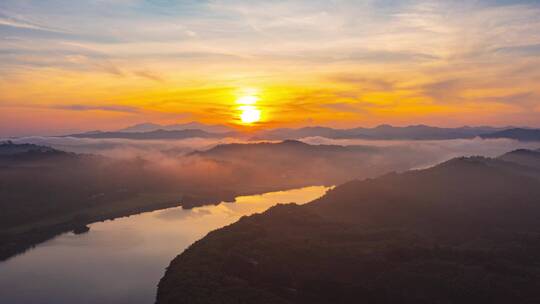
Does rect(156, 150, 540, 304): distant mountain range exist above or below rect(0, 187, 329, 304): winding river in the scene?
above

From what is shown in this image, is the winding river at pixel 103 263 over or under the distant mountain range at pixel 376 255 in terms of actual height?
under

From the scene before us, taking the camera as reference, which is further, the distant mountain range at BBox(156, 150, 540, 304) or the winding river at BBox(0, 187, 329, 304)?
the winding river at BBox(0, 187, 329, 304)

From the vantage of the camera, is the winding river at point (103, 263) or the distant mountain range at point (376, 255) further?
the winding river at point (103, 263)

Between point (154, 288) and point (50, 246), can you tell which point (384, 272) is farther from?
point (50, 246)
